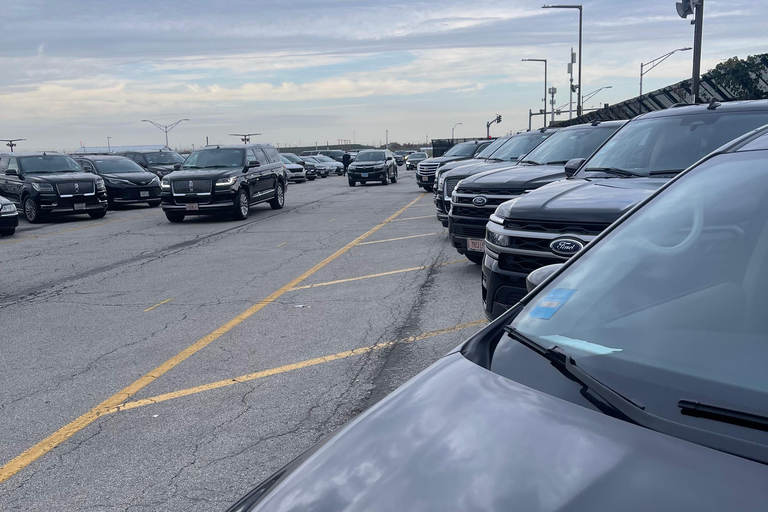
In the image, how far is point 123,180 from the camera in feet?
76.5

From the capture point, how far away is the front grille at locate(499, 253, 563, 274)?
565 cm

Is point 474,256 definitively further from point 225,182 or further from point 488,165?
point 225,182

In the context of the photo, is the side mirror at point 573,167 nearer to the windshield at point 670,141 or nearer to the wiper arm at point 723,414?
the windshield at point 670,141

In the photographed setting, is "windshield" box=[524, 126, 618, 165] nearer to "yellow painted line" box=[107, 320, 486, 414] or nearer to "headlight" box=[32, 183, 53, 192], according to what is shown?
"yellow painted line" box=[107, 320, 486, 414]

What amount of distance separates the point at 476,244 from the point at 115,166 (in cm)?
1871

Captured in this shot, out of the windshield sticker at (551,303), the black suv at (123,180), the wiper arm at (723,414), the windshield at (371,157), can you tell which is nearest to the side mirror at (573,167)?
the windshield sticker at (551,303)

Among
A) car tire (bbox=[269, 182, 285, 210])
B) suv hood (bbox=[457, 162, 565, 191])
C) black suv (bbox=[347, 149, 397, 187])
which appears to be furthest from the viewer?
black suv (bbox=[347, 149, 397, 187])

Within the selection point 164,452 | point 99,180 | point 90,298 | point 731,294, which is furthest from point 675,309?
point 99,180

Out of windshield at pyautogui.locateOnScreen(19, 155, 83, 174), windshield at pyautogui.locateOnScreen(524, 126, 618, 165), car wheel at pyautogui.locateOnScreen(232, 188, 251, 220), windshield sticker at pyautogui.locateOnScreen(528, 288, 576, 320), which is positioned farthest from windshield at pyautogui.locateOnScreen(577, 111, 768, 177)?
windshield at pyautogui.locateOnScreen(19, 155, 83, 174)

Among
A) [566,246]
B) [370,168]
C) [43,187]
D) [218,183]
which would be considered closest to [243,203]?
[218,183]

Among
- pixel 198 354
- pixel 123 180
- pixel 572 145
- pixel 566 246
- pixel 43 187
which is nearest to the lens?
pixel 566 246

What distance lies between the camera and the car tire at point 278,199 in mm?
21484

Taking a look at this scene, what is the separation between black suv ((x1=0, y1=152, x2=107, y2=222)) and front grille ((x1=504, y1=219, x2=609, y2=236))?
16605 millimetres

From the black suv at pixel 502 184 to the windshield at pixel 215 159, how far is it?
35.3 feet
